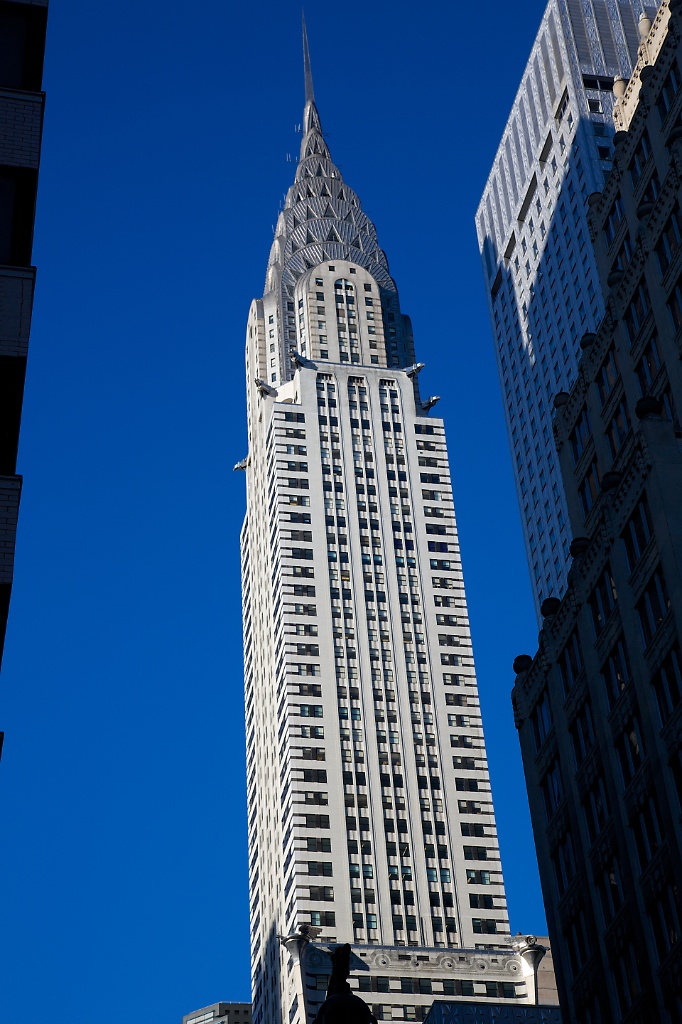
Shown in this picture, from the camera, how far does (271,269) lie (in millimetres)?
186625

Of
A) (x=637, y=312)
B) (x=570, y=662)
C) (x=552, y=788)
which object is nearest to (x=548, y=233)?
(x=637, y=312)

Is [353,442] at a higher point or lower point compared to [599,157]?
lower

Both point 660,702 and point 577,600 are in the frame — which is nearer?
point 660,702

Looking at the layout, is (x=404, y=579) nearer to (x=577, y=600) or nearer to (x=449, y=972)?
(x=449, y=972)

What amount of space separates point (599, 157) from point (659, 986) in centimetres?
10270

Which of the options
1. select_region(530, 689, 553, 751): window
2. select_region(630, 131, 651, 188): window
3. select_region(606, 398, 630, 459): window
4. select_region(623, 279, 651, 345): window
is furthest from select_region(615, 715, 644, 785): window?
select_region(630, 131, 651, 188): window

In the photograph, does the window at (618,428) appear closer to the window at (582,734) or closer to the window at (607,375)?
the window at (607,375)

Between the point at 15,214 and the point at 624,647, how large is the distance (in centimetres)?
3186

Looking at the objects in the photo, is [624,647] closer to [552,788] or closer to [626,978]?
[552,788]

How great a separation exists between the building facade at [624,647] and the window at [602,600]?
0.31ft

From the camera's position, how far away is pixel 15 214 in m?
41.3

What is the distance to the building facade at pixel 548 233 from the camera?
143 metres

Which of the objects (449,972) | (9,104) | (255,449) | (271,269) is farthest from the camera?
(271,269)

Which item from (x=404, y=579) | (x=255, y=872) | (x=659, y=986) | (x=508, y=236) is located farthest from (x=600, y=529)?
(x=508, y=236)
